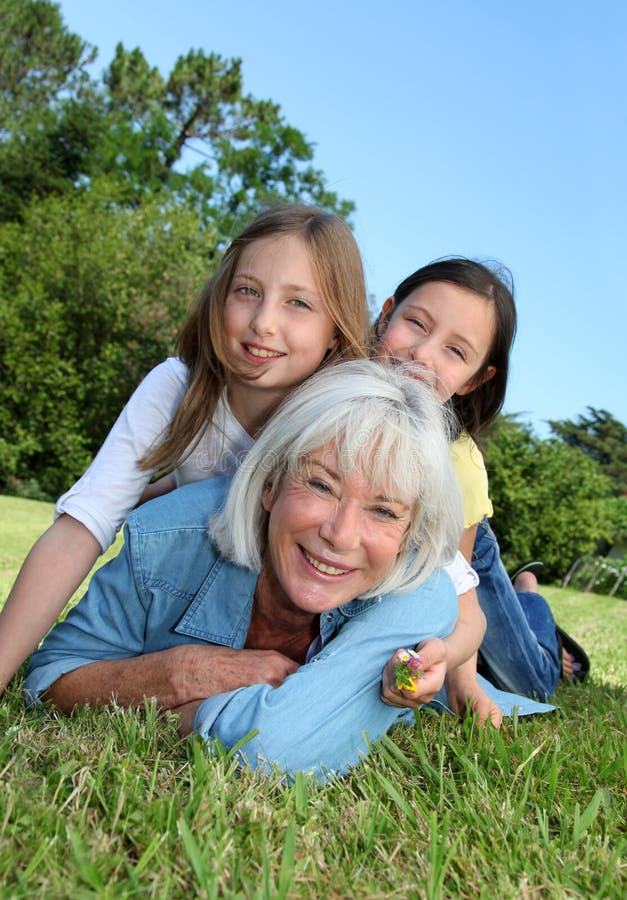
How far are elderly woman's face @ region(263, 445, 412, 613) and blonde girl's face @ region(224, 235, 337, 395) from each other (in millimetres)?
699

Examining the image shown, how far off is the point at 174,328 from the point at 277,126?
12203 millimetres

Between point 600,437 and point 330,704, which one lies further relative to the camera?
point 600,437

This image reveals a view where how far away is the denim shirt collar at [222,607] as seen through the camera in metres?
2.81

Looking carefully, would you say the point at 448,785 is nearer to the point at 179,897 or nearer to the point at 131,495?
the point at 179,897

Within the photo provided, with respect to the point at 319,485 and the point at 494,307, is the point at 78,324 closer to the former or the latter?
the point at 494,307

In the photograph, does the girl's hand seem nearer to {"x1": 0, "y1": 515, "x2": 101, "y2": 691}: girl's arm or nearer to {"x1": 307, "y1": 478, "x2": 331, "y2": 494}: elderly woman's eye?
{"x1": 307, "y1": 478, "x2": 331, "y2": 494}: elderly woman's eye

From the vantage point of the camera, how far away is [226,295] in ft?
11.0

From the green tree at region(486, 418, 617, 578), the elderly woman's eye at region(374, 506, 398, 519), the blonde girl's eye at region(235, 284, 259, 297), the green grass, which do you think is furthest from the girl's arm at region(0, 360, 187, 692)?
the green tree at region(486, 418, 617, 578)

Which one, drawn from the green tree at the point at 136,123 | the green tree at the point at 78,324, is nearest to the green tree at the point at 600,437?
the green tree at the point at 136,123

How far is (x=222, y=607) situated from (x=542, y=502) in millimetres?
17135

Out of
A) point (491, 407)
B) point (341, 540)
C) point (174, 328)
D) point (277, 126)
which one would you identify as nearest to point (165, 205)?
point (174, 328)

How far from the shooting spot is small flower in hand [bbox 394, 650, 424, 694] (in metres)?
2.45

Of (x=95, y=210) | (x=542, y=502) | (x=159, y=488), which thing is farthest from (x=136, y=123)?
(x=159, y=488)

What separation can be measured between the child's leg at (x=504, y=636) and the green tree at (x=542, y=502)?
1486 cm
